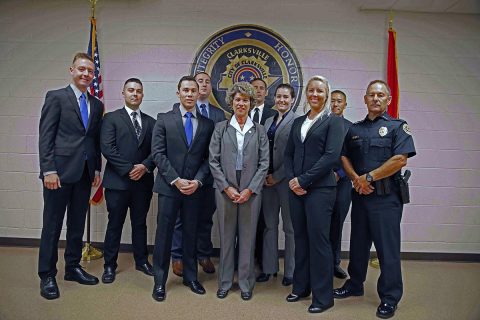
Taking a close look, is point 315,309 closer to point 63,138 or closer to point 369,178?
point 369,178

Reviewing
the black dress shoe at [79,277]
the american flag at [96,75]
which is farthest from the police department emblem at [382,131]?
the american flag at [96,75]

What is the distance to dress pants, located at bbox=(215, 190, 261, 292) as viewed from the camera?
2.60m

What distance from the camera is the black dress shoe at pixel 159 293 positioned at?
102 inches

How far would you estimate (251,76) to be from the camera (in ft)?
12.3

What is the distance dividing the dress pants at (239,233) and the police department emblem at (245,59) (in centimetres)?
147

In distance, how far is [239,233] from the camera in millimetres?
2639

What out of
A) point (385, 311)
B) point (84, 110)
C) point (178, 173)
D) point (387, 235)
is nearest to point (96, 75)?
point (84, 110)

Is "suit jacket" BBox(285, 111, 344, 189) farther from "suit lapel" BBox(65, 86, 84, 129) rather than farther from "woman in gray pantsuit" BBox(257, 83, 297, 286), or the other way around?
"suit lapel" BBox(65, 86, 84, 129)

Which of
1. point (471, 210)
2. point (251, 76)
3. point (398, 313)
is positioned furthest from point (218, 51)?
point (471, 210)

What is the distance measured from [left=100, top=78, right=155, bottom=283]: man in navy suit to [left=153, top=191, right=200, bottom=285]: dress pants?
389 mm

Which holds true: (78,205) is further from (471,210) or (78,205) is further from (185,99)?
(471,210)

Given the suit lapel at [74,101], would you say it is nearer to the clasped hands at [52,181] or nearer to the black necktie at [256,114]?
the clasped hands at [52,181]

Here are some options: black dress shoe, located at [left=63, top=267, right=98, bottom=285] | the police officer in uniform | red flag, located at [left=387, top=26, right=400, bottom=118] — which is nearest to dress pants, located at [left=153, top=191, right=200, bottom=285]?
black dress shoe, located at [left=63, top=267, right=98, bottom=285]

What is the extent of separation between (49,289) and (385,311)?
2484mm
